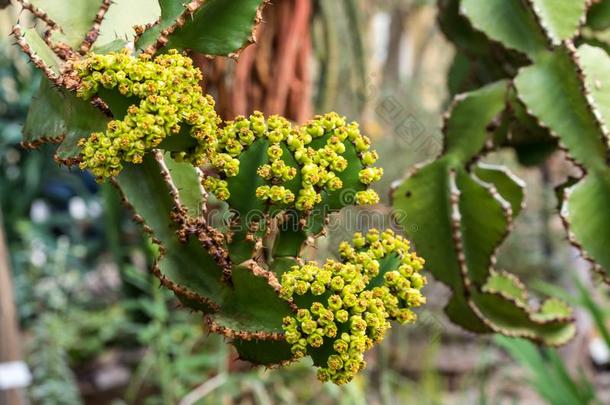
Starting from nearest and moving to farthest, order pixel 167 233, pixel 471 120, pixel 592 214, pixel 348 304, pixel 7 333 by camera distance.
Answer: pixel 348 304, pixel 167 233, pixel 592 214, pixel 471 120, pixel 7 333

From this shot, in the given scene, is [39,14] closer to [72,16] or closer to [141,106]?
[72,16]

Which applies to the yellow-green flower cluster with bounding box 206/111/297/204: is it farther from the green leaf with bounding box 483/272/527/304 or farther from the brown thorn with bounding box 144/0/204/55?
the green leaf with bounding box 483/272/527/304

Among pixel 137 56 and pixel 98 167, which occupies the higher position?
pixel 137 56

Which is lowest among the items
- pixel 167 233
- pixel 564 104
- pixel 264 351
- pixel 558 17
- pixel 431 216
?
pixel 264 351

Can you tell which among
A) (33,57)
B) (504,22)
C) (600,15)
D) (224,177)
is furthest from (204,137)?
(600,15)

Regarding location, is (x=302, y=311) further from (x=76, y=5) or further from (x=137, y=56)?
(x=76, y=5)

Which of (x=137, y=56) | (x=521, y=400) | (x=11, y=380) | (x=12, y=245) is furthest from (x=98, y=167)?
(x=521, y=400)

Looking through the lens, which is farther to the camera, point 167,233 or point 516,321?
point 516,321
